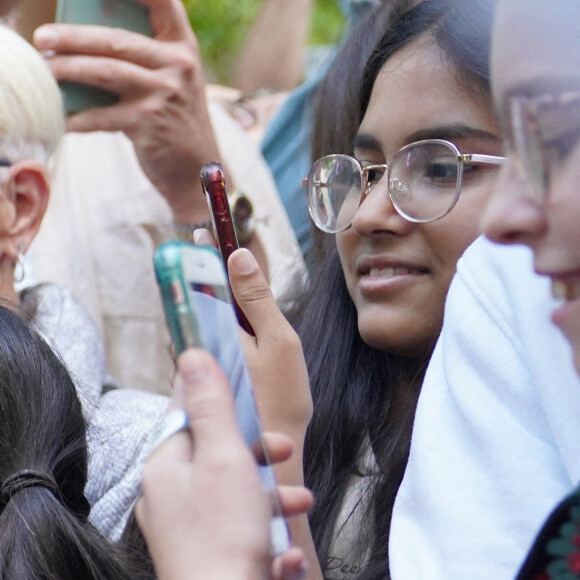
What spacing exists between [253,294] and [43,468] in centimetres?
36

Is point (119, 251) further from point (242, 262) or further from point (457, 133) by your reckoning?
point (242, 262)

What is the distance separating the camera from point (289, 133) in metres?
2.90

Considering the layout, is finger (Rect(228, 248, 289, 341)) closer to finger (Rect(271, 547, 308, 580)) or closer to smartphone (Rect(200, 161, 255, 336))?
smartphone (Rect(200, 161, 255, 336))

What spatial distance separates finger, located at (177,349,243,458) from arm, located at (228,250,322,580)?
0.39 m

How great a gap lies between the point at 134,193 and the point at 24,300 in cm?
56

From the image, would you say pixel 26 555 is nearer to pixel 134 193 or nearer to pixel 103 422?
pixel 103 422

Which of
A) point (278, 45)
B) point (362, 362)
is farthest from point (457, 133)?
point (278, 45)

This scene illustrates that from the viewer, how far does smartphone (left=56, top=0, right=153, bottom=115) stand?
78.8 inches

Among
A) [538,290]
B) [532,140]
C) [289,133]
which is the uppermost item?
[289,133]

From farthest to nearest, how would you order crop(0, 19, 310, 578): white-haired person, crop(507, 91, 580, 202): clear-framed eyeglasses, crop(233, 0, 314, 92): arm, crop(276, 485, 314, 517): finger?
crop(233, 0, 314, 92): arm < crop(0, 19, 310, 578): white-haired person < crop(276, 485, 314, 517): finger < crop(507, 91, 580, 202): clear-framed eyeglasses

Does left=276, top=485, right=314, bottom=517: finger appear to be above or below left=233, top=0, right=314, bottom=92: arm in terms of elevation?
below

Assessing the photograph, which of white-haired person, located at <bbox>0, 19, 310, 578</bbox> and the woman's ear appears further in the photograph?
the woman's ear

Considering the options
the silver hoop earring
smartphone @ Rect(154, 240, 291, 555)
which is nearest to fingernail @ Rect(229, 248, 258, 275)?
smartphone @ Rect(154, 240, 291, 555)

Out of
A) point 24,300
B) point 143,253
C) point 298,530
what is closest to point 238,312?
point 298,530
